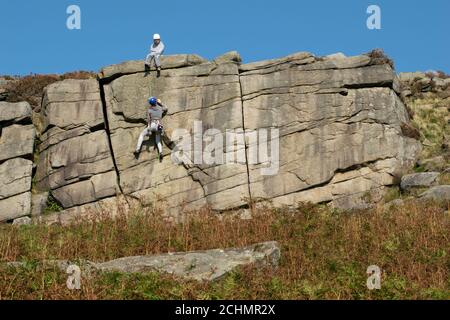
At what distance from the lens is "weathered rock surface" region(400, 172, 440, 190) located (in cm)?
2589

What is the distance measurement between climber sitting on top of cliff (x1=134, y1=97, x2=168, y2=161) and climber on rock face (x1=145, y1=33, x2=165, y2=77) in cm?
179

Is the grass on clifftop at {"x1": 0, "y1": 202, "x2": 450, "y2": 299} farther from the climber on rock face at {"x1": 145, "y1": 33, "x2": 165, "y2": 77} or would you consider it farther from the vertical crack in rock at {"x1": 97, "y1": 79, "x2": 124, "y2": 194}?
the climber on rock face at {"x1": 145, "y1": 33, "x2": 165, "y2": 77}

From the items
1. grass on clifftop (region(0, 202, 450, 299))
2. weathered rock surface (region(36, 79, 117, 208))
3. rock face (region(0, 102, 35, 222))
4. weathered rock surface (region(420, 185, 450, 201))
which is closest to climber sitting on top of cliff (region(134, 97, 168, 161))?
weathered rock surface (region(36, 79, 117, 208))

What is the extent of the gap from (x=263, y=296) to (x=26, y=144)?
18.8 metres

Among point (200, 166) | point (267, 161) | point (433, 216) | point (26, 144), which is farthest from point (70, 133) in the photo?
point (433, 216)

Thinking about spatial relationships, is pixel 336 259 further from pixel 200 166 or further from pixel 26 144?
pixel 26 144

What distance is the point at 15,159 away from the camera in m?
28.4

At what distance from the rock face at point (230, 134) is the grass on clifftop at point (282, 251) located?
5.57m

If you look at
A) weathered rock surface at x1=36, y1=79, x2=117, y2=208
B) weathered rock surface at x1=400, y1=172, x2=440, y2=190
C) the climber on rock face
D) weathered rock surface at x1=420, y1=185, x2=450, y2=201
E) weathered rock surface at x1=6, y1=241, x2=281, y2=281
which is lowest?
weathered rock surface at x1=6, y1=241, x2=281, y2=281

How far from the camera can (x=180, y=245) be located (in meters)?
17.0

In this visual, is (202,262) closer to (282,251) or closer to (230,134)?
(282,251)

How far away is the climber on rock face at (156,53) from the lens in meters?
28.6

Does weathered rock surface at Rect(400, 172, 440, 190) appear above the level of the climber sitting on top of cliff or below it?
below

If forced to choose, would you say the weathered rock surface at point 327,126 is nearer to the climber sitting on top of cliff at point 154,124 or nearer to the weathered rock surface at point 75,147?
the climber sitting on top of cliff at point 154,124
